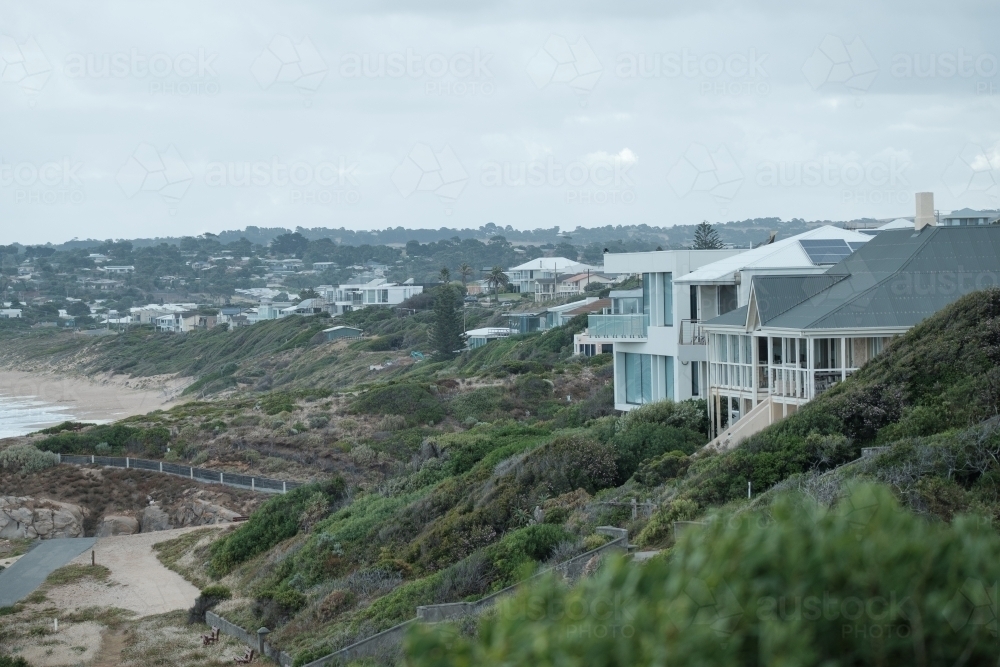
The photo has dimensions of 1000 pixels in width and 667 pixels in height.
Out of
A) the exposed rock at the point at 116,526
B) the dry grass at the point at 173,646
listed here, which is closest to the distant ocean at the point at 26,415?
the exposed rock at the point at 116,526

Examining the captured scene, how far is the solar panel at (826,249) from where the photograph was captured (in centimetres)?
2423

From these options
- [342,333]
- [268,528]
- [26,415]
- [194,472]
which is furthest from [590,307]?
[268,528]

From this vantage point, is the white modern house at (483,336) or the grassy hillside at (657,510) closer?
the grassy hillside at (657,510)

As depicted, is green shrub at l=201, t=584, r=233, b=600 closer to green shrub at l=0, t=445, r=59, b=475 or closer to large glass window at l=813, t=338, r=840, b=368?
large glass window at l=813, t=338, r=840, b=368

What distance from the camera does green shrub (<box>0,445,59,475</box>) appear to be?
3628 cm

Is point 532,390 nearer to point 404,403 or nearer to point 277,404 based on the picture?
point 404,403

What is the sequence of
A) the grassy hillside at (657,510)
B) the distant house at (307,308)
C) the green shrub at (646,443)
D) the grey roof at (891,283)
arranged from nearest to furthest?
the grassy hillside at (657,510), the grey roof at (891,283), the green shrub at (646,443), the distant house at (307,308)

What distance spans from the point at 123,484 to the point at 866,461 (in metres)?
26.8

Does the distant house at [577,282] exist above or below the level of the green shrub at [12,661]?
above

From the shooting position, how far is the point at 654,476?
61.7ft

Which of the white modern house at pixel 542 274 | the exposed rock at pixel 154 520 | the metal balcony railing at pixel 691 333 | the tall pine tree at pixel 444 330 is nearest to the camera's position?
the metal balcony railing at pixel 691 333

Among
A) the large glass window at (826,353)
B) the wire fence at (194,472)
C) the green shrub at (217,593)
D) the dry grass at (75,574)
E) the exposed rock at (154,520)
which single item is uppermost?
the large glass window at (826,353)

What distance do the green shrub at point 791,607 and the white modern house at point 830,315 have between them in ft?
47.0

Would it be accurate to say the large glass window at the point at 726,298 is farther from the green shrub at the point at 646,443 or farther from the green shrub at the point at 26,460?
the green shrub at the point at 26,460
